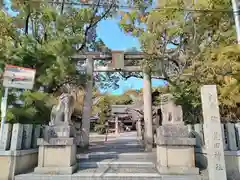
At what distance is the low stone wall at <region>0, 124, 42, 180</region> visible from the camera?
4785mm

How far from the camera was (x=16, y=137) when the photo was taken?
16.3 feet

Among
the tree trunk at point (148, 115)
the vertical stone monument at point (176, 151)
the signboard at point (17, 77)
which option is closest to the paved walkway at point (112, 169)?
the vertical stone monument at point (176, 151)

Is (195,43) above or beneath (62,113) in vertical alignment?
above

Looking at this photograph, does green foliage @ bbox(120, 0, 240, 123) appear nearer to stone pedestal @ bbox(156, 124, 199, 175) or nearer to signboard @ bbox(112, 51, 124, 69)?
stone pedestal @ bbox(156, 124, 199, 175)

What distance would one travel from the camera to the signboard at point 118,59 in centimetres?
920

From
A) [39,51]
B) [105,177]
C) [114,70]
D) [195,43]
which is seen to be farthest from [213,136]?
[114,70]

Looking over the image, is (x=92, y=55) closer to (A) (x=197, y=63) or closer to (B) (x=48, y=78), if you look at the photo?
(B) (x=48, y=78)

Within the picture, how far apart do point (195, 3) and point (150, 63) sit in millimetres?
2552

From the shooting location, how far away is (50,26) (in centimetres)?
711

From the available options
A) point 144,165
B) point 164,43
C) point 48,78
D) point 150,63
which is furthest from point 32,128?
point 164,43

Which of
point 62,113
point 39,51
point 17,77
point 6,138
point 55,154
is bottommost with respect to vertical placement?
point 55,154

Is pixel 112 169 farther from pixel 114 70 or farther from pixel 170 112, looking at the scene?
pixel 114 70

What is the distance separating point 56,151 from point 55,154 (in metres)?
0.08

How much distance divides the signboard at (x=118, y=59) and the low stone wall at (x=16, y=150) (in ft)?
16.1
